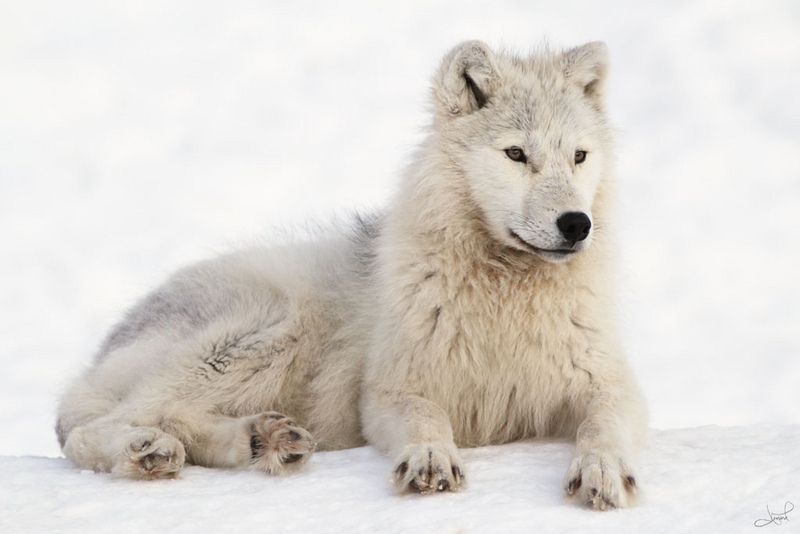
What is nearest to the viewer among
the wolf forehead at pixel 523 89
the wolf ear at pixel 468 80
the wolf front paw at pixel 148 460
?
the wolf front paw at pixel 148 460

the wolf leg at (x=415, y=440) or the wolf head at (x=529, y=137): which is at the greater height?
the wolf head at (x=529, y=137)

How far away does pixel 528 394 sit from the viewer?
5.00 meters

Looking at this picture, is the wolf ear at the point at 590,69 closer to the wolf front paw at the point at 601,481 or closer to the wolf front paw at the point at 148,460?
the wolf front paw at the point at 601,481

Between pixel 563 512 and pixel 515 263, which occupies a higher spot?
pixel 515 263

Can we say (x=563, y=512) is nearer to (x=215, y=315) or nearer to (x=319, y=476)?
(x=319, y=476)

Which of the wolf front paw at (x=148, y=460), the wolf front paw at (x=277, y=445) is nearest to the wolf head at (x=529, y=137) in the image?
the wolf front paw at (x=277, y=445)

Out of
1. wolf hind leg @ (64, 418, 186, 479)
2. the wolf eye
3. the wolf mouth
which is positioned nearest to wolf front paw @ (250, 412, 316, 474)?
wolf hind leg @ (64, 418, 186, 479)

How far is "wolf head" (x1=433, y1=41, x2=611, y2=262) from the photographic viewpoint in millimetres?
4707

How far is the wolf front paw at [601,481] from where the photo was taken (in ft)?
12.7

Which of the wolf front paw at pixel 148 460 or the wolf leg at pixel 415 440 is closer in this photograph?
the wolf leg at pixel 415 440

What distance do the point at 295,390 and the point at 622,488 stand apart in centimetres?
228

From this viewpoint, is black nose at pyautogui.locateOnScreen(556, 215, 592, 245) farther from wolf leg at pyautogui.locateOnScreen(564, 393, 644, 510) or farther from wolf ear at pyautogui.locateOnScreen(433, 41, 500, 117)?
wolf ear at pyautogui.locateOnScreen(433, 41, 500, 117)

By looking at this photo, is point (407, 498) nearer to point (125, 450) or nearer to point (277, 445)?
point (277, 445)

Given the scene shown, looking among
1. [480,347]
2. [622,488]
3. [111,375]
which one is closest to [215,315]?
[111,375]
